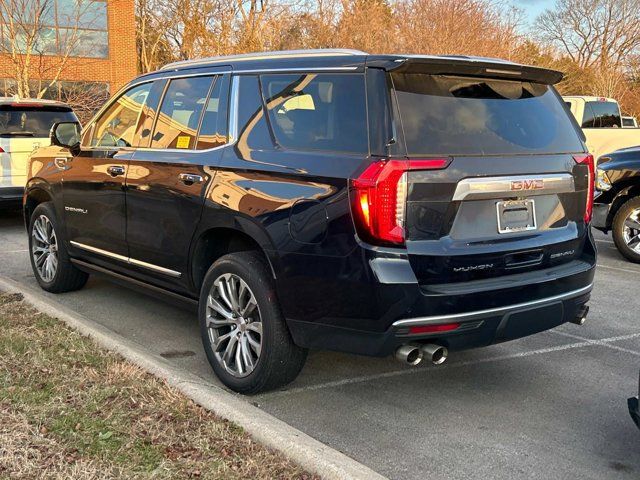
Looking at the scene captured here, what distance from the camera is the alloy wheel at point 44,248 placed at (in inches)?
241

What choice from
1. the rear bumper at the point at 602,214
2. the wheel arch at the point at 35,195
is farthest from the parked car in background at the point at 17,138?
the rear bumper at the point at 602,214

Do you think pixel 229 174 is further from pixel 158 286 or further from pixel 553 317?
pixel 553 317

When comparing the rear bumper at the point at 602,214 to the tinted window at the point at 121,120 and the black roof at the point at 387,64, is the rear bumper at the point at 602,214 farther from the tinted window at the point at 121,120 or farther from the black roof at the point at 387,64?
the tinted window at the point at 121,120

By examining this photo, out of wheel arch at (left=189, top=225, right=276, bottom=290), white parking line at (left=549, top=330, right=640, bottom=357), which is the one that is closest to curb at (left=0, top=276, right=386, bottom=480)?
wheel arch at (left=189, top=225, right=276, bottom=290)

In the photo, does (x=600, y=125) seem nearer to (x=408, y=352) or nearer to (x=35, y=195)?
(x=35, y=195)

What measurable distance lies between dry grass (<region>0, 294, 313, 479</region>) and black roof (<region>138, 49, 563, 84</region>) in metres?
1.93

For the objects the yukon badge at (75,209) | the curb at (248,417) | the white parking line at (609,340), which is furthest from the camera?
the yukon badge at (75,209)

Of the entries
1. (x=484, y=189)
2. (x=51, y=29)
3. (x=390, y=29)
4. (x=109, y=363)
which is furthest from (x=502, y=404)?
(x=390, y=29)

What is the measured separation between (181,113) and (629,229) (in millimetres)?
5875

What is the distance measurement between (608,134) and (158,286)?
1126 centimetres

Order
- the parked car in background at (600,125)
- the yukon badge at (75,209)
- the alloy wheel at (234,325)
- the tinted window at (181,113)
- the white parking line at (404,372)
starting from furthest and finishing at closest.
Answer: the parked car in background at (600,125) → the yukon badge at (75,209) → the tinted window at (181,113) → the white parking line at (404,372) → the alloy wheel at (234,325)

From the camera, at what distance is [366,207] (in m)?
3.25

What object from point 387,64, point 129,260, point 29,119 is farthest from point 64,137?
point 29,119

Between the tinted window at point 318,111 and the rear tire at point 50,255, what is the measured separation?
288 cm
